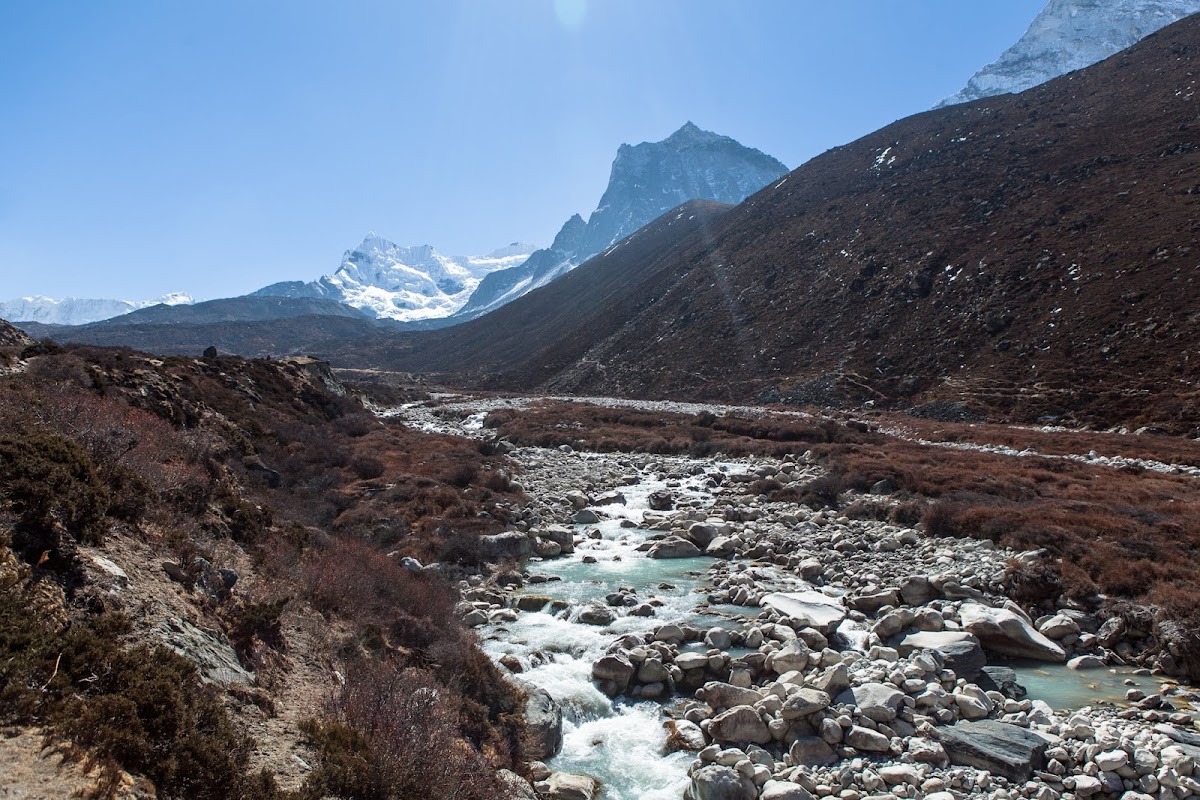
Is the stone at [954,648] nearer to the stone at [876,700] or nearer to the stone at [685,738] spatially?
the stone at [876,700]

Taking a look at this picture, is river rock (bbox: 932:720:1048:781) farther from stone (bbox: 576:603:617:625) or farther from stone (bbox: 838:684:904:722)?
stone (bbox: 576:603:617:625)

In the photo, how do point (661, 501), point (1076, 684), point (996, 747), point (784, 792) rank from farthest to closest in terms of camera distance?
point (661, 501), point (1076, 684), point (996, 747), point (784, 792)

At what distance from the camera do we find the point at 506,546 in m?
18.2

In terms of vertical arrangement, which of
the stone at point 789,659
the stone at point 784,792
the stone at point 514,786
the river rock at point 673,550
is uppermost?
the stone at point 514,786

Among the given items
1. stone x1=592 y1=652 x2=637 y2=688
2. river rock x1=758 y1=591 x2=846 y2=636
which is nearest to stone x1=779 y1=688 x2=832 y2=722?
stone x1=592 y1=652 x2=637 y2=688

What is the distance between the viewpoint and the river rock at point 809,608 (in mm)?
12375

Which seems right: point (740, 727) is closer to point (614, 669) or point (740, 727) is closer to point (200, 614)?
point (614, 669)

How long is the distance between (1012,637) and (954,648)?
5.06 feet

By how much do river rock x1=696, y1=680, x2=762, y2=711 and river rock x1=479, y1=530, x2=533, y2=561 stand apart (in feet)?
28.5

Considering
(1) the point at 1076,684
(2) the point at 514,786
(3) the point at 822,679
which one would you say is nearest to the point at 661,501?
(3) the point at 822,679

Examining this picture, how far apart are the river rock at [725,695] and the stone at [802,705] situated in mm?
605

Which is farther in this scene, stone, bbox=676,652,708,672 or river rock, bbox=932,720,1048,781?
stone, bbox=676,652,708,672

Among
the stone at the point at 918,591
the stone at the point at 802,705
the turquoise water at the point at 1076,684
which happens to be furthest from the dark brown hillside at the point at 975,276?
the stone at the point at 802,705

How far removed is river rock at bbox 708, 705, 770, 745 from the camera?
898 centimetres
